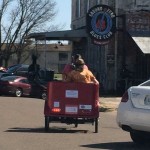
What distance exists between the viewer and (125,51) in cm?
3334

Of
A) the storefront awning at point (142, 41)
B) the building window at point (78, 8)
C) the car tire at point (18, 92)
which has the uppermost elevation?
the building window at point (78, 8)

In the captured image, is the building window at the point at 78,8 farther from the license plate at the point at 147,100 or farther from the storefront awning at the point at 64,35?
the license plate at the point at 147,100

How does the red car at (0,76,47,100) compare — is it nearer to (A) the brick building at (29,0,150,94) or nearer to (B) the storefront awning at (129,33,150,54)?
(A) the brick building at (29,0,150,94)

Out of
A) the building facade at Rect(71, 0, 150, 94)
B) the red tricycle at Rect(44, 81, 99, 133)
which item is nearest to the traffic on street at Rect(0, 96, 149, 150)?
the red tricycle at Rect(44, 81, 99, 133)

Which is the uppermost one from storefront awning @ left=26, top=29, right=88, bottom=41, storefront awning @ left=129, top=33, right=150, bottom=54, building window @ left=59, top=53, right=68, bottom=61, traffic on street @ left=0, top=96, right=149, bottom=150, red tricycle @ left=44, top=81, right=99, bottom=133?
storefront awning @ left=26, top=29, right=88, bottom=41

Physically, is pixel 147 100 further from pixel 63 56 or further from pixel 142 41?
pixel 63 56

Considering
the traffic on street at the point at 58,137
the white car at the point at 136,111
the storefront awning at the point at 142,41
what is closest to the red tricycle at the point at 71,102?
the traffic on street at the point at 58,137

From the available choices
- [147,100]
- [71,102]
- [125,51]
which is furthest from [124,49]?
[147,100]

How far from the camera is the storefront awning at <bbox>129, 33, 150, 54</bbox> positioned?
29.8 metres

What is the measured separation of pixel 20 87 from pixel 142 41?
7603mm

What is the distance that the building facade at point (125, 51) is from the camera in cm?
3253

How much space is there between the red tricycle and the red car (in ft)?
62.7

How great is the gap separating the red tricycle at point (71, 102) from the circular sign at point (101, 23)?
52.3 ft

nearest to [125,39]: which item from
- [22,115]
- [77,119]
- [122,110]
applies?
[22,115]
